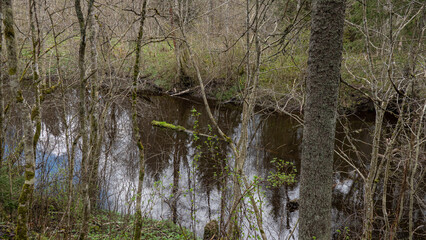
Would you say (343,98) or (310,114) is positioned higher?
(343,98)

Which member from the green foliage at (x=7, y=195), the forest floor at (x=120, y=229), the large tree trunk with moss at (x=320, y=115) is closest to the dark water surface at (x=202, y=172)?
the forest floor at (x=120, y=229)

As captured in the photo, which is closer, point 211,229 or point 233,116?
point 211,229

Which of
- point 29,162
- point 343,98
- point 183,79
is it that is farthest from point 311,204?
point 183,79

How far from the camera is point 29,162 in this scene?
3111 millimetres

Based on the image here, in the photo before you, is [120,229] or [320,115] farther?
[120,229]

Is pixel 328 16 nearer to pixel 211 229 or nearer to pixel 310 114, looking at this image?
pixel 310 114

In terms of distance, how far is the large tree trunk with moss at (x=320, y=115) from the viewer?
1896 mm

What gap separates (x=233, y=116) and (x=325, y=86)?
46.8ft

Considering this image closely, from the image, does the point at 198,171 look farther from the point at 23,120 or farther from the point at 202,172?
the point at 23,120

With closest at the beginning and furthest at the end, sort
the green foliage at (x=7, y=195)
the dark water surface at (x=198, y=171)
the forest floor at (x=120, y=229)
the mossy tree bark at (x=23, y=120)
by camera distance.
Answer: the mossy tree bark at (x=23, y=120) → the green foliage at (x=7, y=195) → the forest floor at (x=120, y=229) → the dark water surface at (x=198, y=171)

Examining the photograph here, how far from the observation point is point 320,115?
1.96m

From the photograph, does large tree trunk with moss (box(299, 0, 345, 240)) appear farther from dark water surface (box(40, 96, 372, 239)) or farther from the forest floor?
the forest floor

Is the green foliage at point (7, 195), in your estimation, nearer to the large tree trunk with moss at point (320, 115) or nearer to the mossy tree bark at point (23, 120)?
the mossy tree bark at point (23, 120)

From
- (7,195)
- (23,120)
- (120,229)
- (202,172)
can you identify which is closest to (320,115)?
(23,120)
